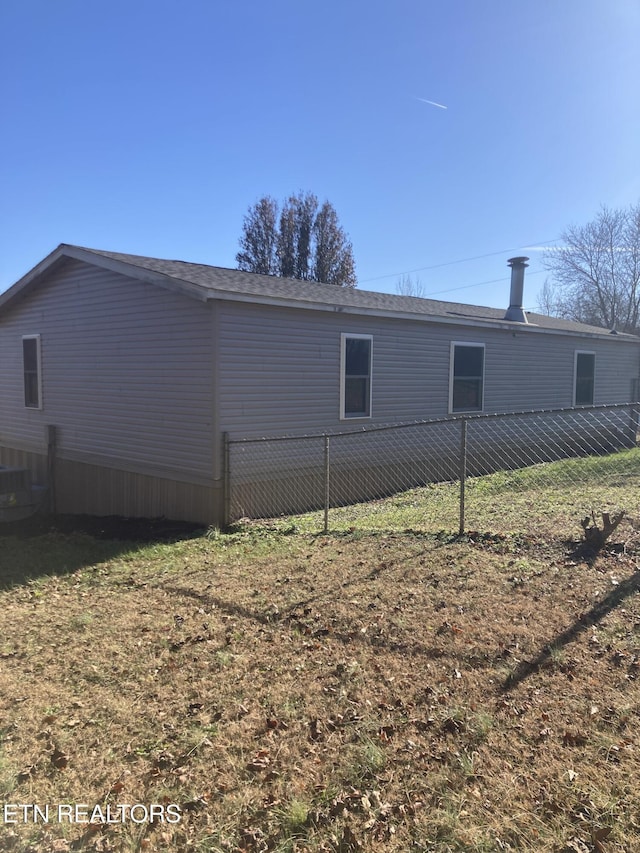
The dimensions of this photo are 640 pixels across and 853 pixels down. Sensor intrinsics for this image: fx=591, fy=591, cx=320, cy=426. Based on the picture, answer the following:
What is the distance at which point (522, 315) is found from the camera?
14672 mm

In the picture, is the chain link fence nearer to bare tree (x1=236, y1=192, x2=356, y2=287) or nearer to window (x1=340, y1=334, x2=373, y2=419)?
window (x1=340, y1=334, x2=373, y2=419)

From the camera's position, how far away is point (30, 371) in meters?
12.2

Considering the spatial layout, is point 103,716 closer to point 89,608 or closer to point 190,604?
point 190,604

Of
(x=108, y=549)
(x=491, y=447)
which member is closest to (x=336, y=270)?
(x=491, y=447)

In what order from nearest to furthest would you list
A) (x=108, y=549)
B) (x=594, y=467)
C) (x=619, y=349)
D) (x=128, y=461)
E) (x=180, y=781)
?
(x=180, y=781) < (x=108, y=549) < (x=128, y=461) < (x=594, y=467) < (x=619, y=349)

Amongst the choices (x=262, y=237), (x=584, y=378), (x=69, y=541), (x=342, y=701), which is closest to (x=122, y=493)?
(x=69, y=541)

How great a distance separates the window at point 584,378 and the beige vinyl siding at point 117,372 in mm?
10469

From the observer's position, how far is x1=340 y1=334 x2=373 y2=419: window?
9648 millimetres

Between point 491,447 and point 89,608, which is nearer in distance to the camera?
point 89,608

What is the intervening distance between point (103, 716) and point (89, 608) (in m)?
2.01

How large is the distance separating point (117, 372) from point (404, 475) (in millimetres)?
5310

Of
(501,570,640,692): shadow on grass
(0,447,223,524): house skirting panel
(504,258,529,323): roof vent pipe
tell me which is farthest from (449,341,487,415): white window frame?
(501,570,640,692): shadow on grass

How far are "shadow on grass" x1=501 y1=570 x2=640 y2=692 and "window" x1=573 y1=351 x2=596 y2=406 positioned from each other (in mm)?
11522

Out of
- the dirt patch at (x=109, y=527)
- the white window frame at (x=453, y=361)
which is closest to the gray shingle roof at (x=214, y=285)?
the white window frame at (x=453, y=361)
